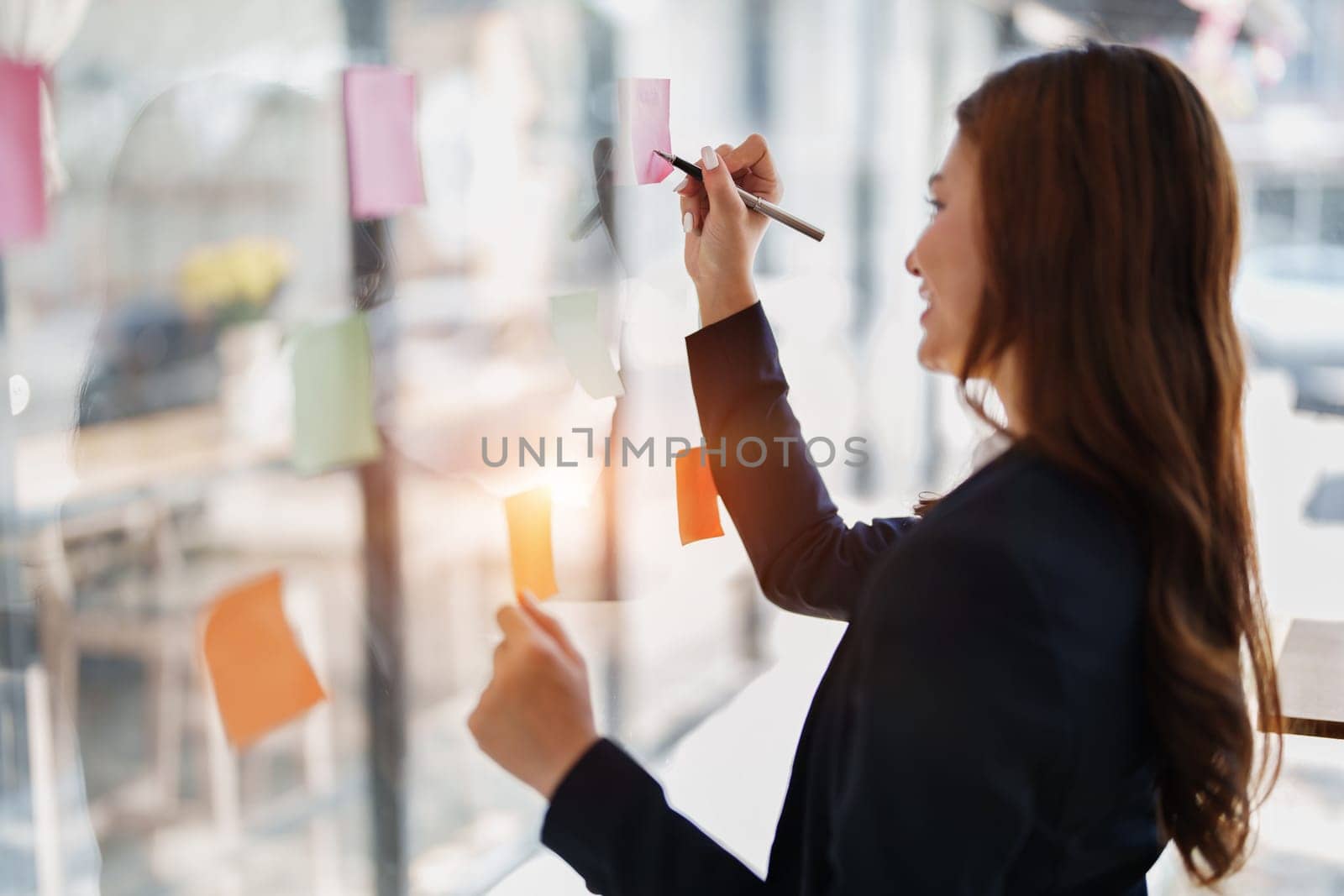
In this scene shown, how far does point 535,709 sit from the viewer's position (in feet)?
2.04

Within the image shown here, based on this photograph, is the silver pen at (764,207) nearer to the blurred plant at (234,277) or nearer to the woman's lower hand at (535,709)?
the woman's lower hand at (535,709)

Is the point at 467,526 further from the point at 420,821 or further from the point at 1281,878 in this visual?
the point at 1281,878

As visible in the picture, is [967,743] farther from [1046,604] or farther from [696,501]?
[696,501]

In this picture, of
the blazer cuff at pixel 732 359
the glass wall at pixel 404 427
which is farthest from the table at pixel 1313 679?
the blazer cuff at pixel 732 359

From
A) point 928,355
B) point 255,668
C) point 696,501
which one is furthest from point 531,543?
point 928,355

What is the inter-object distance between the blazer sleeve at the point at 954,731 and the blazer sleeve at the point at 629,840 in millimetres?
92

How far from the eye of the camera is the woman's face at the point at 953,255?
24.2 inches

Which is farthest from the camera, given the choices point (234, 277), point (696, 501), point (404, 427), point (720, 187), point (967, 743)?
point (404, 427)

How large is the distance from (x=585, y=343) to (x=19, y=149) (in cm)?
49

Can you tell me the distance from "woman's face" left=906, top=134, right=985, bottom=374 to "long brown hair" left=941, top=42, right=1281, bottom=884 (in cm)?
2

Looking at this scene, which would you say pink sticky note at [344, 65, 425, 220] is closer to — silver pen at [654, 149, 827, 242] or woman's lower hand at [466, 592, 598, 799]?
silver pen at [654, 149, 827, 242]

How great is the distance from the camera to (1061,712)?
0.50m

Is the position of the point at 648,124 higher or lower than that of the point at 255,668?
higher

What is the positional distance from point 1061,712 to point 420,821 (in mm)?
1147
